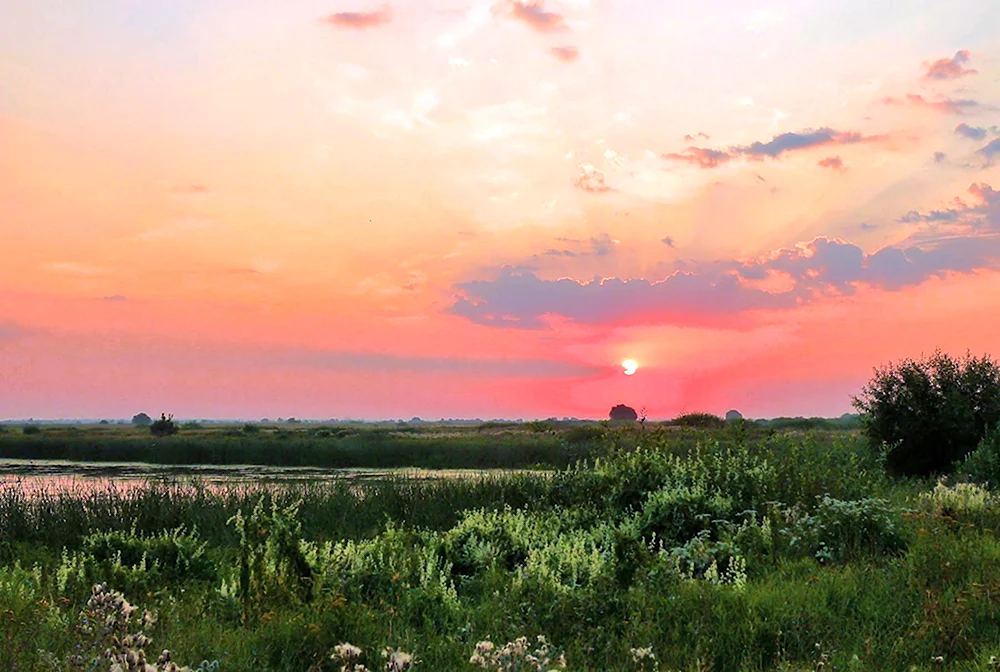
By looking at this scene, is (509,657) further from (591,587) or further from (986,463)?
(986,463)

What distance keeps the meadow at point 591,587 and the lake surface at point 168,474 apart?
12208 mm

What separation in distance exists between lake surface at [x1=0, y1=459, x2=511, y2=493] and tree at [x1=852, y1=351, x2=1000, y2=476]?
37.7 feet

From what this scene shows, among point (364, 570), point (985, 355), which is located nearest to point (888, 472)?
point (985, 355)

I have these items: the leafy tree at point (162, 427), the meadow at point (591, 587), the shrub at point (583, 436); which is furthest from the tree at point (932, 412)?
the leafy tree at point (162, 427)

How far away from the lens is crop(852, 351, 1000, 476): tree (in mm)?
21125

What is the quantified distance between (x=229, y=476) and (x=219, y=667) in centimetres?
2531

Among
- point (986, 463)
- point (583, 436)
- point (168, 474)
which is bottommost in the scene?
point (168, 474)

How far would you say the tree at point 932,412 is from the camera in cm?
2112

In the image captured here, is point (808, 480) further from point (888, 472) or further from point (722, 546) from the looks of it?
point (888, 472)

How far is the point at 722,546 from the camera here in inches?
421

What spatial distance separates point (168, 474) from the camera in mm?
31547

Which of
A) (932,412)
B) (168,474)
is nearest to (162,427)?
(168,474)

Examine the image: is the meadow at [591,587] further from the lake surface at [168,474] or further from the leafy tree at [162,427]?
the leafy tree at [162,427]

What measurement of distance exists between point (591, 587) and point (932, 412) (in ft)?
53.9
